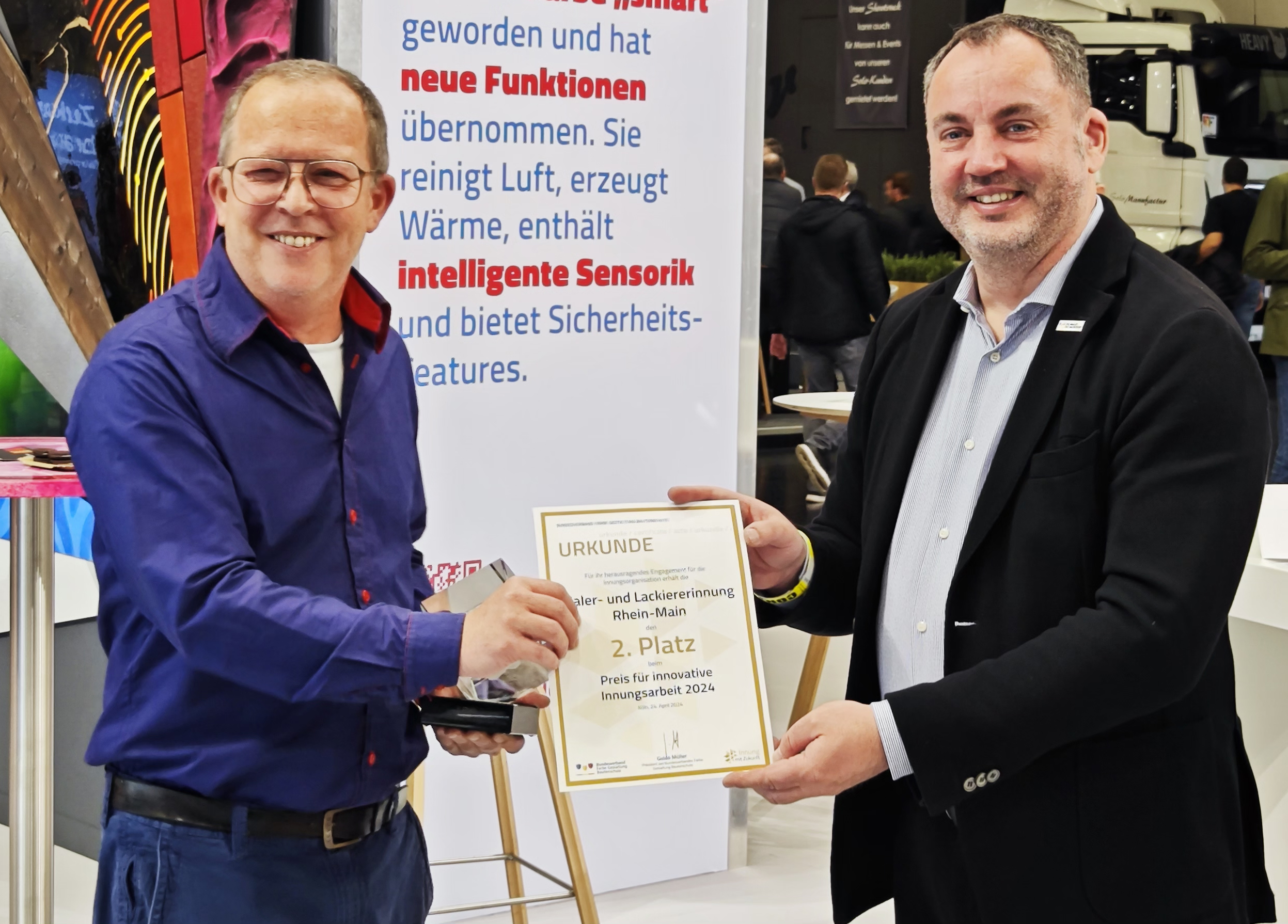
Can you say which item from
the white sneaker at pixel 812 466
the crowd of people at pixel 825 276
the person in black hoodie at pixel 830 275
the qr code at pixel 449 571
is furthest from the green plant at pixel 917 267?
the qr code at pixel 449 571

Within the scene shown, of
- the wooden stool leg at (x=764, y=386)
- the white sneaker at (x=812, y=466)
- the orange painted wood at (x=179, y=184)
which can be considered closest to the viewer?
the orange painted wood at (x=179, y=184)

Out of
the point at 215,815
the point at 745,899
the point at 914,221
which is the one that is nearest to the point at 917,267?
the point at 914,221

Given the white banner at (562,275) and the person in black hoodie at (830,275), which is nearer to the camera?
the white banner at (562,275)

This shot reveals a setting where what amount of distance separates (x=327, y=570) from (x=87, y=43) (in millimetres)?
2265

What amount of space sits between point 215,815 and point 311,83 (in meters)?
0.86

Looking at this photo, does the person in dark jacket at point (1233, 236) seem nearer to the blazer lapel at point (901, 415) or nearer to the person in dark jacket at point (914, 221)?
the person in dark jacket at point (914, 221)

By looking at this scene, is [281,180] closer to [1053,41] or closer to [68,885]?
[1053,41]

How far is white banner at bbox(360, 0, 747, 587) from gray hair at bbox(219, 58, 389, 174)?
4.91ft

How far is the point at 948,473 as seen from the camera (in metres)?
1.85

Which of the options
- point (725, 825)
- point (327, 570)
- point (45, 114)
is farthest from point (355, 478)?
point (725, 825)

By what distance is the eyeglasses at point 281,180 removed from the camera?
65.3 inches

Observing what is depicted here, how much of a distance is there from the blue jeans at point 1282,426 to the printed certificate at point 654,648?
687 cm

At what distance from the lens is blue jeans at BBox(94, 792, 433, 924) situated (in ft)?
5.35

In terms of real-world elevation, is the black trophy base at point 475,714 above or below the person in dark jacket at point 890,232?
below
